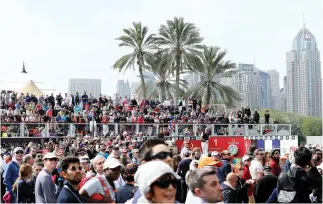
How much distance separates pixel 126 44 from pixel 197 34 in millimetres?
6478

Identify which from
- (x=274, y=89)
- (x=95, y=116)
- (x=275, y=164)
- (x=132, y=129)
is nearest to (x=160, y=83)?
(x=95, y=116)

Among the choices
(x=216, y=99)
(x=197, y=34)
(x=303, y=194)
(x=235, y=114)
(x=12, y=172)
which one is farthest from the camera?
(x=216, y=99)

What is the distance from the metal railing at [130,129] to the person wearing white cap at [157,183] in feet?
77.4

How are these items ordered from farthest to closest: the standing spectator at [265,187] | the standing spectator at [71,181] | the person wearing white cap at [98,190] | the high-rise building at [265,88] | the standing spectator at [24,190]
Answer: the high-rise building at [265,88] < the standing spectator at [265,187] < the standing spectator at [24,190] < the person wearing white cap at [98,190] < the standing spectator at [71,181]

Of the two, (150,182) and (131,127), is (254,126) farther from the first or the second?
(150,182)

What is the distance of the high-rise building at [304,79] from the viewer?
117 metres

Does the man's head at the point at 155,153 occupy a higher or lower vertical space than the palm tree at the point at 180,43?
lower

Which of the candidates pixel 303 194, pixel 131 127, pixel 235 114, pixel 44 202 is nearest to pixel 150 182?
pixel 303 194

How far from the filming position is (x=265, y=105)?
17050cm

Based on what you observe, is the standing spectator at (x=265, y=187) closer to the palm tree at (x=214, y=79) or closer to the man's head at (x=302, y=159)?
the man's head at (x=302, y=159)

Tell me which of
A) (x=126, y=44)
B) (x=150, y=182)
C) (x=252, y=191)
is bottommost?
(x=252, y=191)

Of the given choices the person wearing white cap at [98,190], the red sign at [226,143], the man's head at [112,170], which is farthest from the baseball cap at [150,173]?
the red sign at [226,143]

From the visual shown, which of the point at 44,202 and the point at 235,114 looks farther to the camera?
the point at 235,114

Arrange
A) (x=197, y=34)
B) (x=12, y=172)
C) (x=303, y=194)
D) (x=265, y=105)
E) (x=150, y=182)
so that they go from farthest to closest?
(x=265, y=105) < (x=197, y=34) < (x=12, y=172) < (x=303, y=194) < (x=150, y=182)
